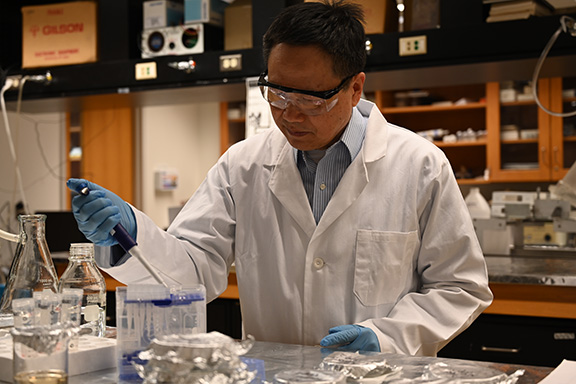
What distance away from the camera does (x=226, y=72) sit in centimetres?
329

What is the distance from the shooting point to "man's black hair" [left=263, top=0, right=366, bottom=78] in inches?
60.5

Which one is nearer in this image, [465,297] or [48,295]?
[48,295]

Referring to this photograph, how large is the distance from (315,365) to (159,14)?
2.73m

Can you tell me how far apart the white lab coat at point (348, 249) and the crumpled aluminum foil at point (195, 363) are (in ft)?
2.04

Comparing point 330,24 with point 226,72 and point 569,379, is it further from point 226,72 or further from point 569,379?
point 226,72

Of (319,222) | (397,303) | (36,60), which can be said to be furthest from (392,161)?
(36,60)

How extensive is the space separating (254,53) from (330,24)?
1702 millimetres

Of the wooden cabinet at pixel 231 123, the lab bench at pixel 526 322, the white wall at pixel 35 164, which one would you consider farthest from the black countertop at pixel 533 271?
the white wall at pixel 35 164

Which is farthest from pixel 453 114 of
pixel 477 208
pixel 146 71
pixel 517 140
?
pixel 146 71

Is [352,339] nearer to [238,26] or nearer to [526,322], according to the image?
[526,322]

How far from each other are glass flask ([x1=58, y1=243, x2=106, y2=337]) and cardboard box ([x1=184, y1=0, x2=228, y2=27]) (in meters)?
2.17

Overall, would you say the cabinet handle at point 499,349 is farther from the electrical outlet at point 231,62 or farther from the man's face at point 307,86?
the electrical outlet at point 231,62

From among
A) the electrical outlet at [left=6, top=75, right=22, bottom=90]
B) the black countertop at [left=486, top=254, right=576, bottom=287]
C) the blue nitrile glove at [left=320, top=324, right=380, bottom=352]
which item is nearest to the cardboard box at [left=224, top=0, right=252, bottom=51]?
the electrical outlet at [left=6, top=75, right=22, bottom=90]

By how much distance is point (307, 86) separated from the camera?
1.55 meters
